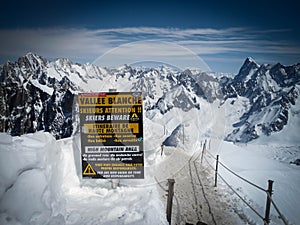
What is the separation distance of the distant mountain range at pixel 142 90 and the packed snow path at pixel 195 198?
1.40m

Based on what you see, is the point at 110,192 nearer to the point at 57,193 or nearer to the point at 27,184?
the point at 57,193

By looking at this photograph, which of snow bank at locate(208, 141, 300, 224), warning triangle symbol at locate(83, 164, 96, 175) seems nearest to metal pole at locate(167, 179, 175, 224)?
warning triangle symbol at locate(83, 164, 96, 175)

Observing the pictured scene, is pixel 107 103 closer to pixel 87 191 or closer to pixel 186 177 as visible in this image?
pixel 87 191

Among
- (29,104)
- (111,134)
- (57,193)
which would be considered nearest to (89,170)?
(57,193)

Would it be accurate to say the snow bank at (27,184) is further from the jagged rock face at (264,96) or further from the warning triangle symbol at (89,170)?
the jagged rock face at (264,96)

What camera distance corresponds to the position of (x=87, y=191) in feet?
10.4

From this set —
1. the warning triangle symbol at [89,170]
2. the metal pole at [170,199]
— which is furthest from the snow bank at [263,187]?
the warning triangle symbol at [89,170]

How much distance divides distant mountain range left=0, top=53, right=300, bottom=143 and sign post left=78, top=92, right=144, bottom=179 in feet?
0.71

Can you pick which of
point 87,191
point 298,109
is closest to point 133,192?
point 87,191

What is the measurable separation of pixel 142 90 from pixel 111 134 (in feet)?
2.20

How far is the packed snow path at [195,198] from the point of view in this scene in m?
3.02

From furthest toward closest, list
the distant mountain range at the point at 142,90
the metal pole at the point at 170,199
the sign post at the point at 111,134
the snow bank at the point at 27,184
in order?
the distant mountain range at the point at 142,90, the sign post at the point at 111,134, the metal pole at the point at 170,199, the snow bank at the point at 27,184

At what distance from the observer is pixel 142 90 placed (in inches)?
114

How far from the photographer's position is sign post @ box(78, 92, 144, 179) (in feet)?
8.93
